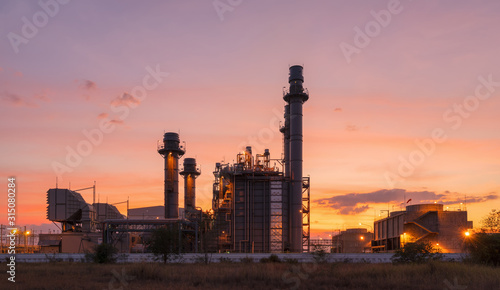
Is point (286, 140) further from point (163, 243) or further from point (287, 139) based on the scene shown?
point (163, 243)

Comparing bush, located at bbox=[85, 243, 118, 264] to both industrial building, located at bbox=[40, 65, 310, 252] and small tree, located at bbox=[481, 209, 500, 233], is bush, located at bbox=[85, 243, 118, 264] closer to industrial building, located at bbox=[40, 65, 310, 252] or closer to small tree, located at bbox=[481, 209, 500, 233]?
industrial building, located at bbox=[40, 65, 310, 252]

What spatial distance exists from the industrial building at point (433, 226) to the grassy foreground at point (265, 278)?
120ft

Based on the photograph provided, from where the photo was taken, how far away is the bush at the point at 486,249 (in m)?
35.8

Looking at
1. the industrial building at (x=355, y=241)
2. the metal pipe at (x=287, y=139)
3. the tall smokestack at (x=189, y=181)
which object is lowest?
the industrial building at (x=355, y=241)

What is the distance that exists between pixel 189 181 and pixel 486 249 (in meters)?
68.8

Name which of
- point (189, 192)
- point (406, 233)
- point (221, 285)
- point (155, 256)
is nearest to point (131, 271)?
point (221, 285)

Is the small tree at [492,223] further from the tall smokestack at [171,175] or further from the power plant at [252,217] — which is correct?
the tall smokestack at [171,175]

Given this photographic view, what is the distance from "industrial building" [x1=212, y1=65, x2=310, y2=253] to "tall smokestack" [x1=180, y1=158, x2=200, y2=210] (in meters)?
31.4

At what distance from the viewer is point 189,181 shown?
96.8 meters

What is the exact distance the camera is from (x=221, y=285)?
25500 millimetres

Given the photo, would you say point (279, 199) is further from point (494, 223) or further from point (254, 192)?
point (494, 223)

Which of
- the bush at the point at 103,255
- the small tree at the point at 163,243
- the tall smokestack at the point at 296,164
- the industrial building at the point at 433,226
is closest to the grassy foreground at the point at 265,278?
the small tree at the point at 163,243

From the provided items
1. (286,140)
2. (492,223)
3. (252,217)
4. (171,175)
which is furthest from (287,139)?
(492,223)

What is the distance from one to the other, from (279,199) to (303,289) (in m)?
38.5
